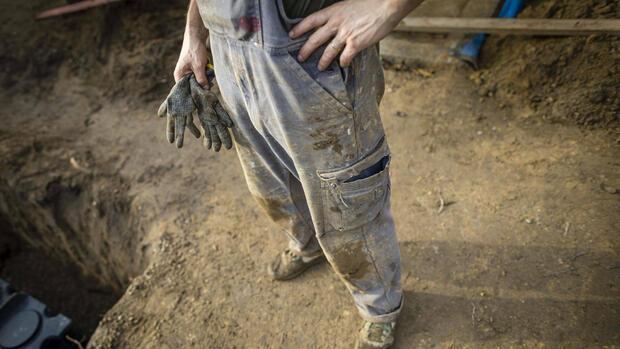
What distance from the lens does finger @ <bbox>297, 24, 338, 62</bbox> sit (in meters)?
0.93

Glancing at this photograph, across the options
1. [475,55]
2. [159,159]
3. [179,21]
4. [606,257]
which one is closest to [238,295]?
[159,159]

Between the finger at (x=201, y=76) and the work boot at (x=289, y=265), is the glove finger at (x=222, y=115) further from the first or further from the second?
the work boot at (x=289, y=265)

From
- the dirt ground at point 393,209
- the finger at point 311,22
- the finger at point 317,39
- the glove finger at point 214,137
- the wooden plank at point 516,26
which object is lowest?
the dirt ground at point 393,209

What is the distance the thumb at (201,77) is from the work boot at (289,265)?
1086mm

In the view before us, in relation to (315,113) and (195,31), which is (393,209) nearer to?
(315,113)

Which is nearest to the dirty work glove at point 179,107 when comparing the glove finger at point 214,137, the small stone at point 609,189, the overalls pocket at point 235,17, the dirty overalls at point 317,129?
the glove finger at point 214,137

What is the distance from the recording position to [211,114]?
1.37m

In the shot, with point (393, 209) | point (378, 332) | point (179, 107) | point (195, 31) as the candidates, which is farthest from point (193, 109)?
point (393, 209)

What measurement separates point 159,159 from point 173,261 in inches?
47.5

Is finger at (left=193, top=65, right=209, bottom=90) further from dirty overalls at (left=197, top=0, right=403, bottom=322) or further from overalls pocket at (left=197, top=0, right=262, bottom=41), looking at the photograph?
overalls pocket at (left=197, top=0, right=262, bottom=41)

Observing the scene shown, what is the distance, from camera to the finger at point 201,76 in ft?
4.55

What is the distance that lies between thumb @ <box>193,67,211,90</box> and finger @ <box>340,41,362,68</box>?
698 mm

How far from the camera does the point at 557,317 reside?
1642 mm

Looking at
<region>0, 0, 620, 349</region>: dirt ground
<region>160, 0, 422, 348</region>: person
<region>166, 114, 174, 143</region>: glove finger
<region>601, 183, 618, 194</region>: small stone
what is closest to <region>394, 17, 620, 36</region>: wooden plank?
<region>0, 0, 620, 349</region>: dirt ground
